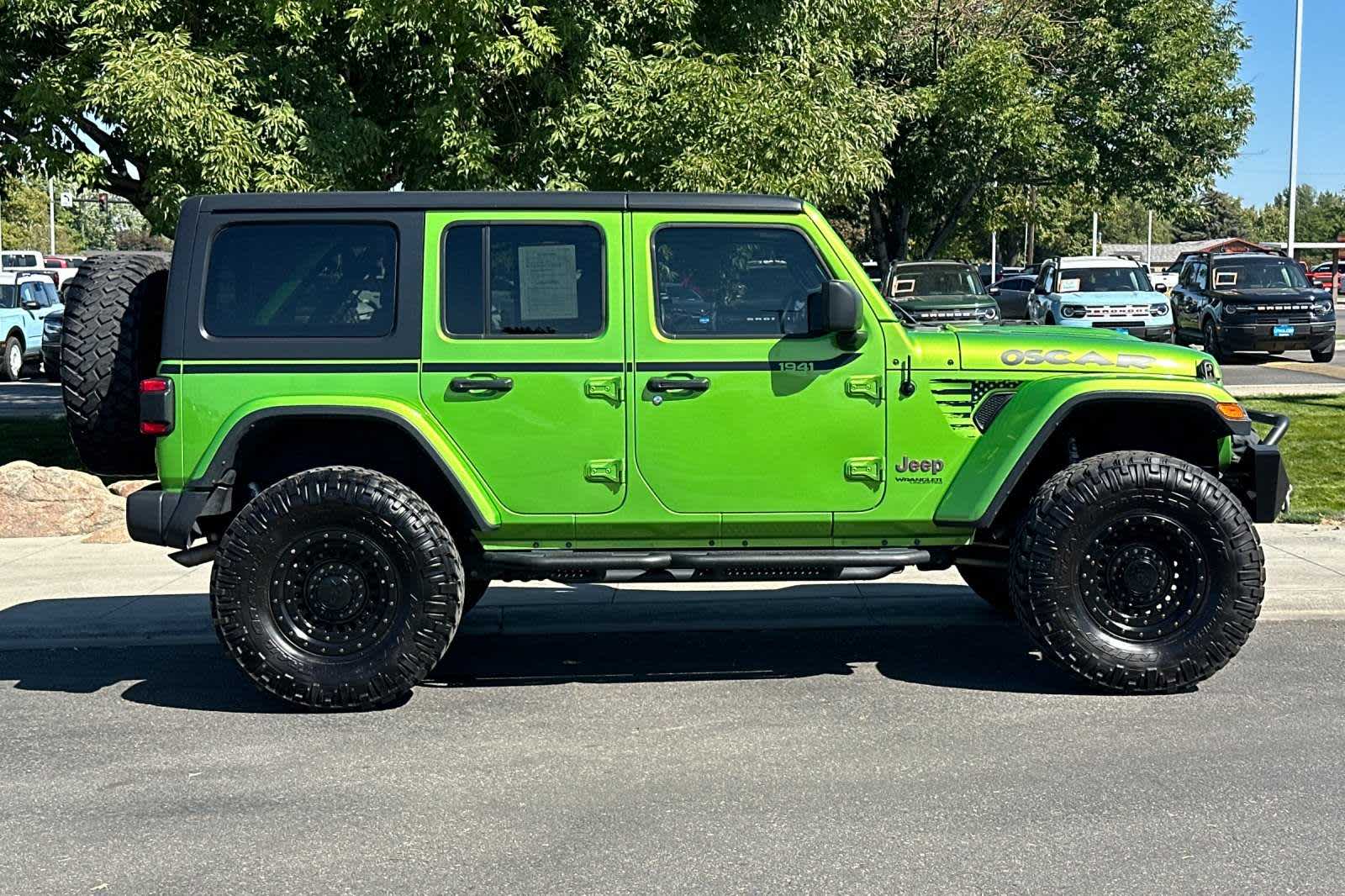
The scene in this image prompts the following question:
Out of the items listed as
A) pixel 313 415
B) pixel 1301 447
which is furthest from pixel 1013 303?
pixel 313 415

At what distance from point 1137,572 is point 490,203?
3.19 m

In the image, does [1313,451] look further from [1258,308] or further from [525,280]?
[1258,308]

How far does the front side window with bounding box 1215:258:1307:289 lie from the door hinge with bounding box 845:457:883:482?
66.6ft

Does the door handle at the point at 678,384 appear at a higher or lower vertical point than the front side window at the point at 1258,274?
lower

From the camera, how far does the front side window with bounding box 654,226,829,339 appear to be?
626 centimetres

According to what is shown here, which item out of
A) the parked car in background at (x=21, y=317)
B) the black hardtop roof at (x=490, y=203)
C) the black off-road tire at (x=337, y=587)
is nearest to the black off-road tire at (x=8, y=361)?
the parked car in background at (x=21, y=317)

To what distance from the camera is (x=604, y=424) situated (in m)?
6.20

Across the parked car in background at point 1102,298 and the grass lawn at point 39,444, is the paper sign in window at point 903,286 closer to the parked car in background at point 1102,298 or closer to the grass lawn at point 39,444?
the parked car in background at point 1102,298

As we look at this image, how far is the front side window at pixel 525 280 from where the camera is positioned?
624 centimetres

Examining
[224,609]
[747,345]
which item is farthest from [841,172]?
[224,609]

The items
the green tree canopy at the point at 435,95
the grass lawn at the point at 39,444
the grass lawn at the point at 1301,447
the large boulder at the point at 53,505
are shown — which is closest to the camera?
the large boulder at the point at 53,505

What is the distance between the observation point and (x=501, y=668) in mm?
7035

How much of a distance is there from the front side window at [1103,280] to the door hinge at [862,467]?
21.7 meters

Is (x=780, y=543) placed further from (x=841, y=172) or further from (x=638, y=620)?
(x=841, y=172)
